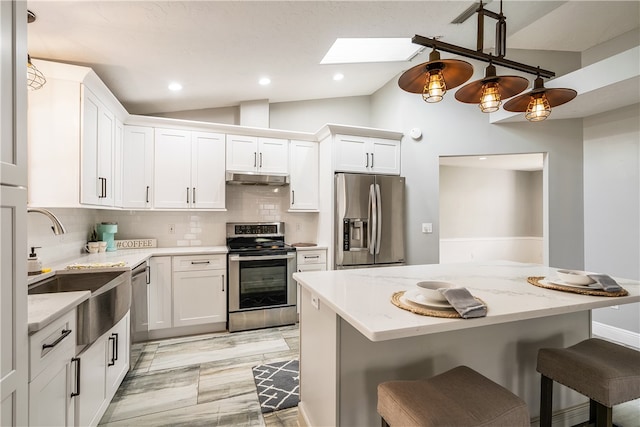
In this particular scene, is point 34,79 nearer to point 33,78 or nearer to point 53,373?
point 33,78

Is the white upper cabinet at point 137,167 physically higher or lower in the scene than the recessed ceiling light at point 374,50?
lower

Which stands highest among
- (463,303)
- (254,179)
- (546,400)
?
(254,179)

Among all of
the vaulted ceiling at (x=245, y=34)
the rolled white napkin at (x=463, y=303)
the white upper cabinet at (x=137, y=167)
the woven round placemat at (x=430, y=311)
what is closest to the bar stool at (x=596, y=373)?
the rolled white napkin at (x=463, y=303)

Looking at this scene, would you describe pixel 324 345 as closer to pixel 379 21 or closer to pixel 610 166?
pixel 379 21

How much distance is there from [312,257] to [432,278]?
81.3 inches

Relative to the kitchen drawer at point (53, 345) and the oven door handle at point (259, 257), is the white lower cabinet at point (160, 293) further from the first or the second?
the kitchen drawer at point (53, 345)

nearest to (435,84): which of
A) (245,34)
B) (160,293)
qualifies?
(245,34)

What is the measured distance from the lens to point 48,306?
4.41 ft

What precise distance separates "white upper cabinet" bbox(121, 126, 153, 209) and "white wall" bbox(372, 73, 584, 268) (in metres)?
3.04

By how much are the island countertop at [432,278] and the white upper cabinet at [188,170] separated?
7.34ft

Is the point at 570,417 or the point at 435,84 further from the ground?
the point at 435,84

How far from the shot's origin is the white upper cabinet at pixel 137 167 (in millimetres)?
3312

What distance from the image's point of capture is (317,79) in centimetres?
364

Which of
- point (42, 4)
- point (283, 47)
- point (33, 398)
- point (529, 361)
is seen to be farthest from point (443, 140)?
point (33, 398)
